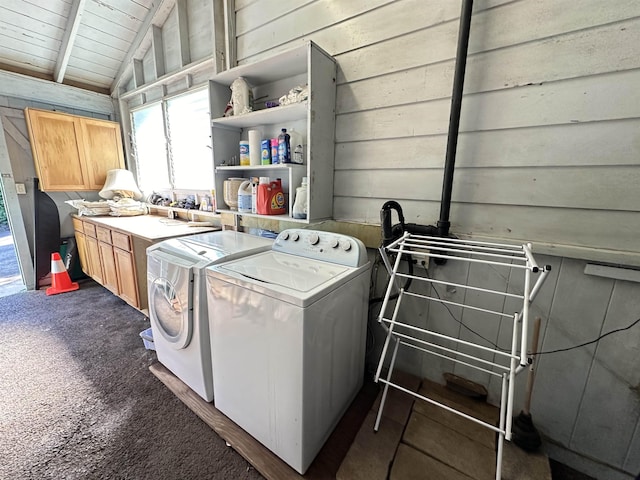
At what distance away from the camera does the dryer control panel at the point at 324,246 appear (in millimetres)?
1302

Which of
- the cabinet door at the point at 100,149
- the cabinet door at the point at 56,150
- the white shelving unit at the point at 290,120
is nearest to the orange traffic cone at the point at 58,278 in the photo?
the cabinet door at the point at 56,150

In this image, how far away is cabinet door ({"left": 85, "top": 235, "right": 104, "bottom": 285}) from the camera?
9.40ft

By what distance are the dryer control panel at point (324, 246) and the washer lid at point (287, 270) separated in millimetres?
36

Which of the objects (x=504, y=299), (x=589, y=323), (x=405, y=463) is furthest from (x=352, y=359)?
(x=589, y=323)

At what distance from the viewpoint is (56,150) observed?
303 centimetres

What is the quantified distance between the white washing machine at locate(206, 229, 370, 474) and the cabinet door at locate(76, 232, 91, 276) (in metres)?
2.91

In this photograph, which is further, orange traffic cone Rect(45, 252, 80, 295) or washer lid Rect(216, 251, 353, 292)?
orange traffic cone Rect(45, 252, 80, 295)

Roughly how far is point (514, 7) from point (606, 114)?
57cm

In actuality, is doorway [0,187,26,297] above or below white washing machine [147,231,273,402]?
below

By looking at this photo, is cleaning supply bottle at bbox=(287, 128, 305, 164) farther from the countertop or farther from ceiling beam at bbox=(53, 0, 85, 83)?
ceiling beam at bbox=(53, 0, 85, 83)

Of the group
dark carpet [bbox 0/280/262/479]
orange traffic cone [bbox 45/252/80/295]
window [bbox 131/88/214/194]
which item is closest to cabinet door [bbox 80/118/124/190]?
window [bbox 131/88/214/194]

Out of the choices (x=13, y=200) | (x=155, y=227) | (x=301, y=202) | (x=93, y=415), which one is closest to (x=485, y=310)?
(x=301, y=202)

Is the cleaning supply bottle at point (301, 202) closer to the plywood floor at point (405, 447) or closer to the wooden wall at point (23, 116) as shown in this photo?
the plywood floor at point (405, 447)

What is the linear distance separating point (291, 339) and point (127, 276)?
2.20 m
